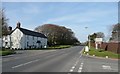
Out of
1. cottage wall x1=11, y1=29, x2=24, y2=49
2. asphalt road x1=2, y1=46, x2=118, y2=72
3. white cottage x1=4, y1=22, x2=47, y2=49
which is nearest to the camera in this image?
asphalt road x1=2, y1=46, x2=118, y2=72

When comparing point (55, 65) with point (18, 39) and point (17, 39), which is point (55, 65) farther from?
point (17, 39)

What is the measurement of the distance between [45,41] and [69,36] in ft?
169

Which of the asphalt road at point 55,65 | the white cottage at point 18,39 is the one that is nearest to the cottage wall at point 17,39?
the white cottage at point 18,39

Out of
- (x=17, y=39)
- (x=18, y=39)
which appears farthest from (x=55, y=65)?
(x=17, y=39)

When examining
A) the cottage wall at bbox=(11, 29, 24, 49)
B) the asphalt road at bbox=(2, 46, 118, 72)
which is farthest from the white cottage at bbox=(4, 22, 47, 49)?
the asphalt road at bbox=(2, 46, 118, 72)

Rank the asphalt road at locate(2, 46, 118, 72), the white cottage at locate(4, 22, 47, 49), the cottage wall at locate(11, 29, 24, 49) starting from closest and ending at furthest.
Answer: the asphalt road at locate(2, 46, 118, 72)
the cottage wall at locate(11, 29, 24, 49)
the white cottage at locate(4, 22, 47, 49)

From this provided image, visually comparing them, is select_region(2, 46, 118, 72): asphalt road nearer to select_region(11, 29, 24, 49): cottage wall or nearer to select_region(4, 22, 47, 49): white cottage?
select_region(11, 29, 24, 49): cottage wall

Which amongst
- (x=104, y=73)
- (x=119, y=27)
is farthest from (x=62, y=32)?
(x=104, y=73)

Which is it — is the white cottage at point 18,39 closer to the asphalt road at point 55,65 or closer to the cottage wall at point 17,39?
the cottage wall at point 17,39

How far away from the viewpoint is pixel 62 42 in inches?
6427

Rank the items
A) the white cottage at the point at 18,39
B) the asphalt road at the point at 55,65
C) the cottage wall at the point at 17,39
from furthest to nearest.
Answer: the white cottage at the point at 18,39 < the cottage wall at the point at 17,39 < the asphalt road at the point at 55,65

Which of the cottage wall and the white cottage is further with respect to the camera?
the white cottage

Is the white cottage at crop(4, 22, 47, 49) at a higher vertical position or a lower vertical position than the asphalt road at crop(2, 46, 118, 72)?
higher

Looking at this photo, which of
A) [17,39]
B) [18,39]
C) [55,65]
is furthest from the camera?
[17,39]
